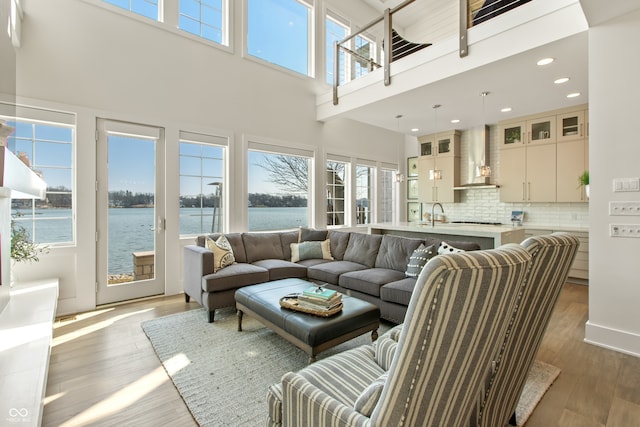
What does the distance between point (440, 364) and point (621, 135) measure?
3.07 meters

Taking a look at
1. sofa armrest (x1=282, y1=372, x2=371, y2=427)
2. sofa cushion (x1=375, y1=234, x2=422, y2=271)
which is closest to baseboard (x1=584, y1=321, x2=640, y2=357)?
sofa cushion (x1=375, y1=234, x2=422, y2=271)

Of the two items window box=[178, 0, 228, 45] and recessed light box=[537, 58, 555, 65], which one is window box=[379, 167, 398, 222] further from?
window box=[178, 0, 228, 45]

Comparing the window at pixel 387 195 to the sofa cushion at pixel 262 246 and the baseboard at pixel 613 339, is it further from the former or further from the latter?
the baseboard at pixel 613 339

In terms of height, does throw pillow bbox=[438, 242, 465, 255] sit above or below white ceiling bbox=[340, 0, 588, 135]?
below

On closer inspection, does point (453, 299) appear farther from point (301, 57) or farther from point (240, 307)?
point (301, 57)

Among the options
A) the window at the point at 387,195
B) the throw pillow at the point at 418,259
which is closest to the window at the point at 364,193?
the window at the point at 387,195

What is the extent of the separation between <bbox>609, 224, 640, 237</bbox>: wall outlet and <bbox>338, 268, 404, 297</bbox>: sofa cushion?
1883 millimetres

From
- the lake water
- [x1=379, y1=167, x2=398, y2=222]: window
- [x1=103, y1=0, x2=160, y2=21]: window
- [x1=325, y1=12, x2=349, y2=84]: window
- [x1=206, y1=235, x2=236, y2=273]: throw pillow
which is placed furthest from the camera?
[x1=379, y1=167, x2=398, y2=222]: window

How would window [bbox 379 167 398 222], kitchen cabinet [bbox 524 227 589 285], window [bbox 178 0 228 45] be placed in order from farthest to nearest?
window [bbox 379 167 398 222]
kitchen cabinet [bbox 524 227 589 285]
window [bbox 178 0 228 45]

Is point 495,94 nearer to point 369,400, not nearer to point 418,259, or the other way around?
point 418,259

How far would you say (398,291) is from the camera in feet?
9.61

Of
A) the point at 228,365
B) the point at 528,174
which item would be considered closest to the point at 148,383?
the point at 228,365

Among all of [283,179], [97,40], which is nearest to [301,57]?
[283,179]

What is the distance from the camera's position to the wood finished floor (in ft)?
5.81
